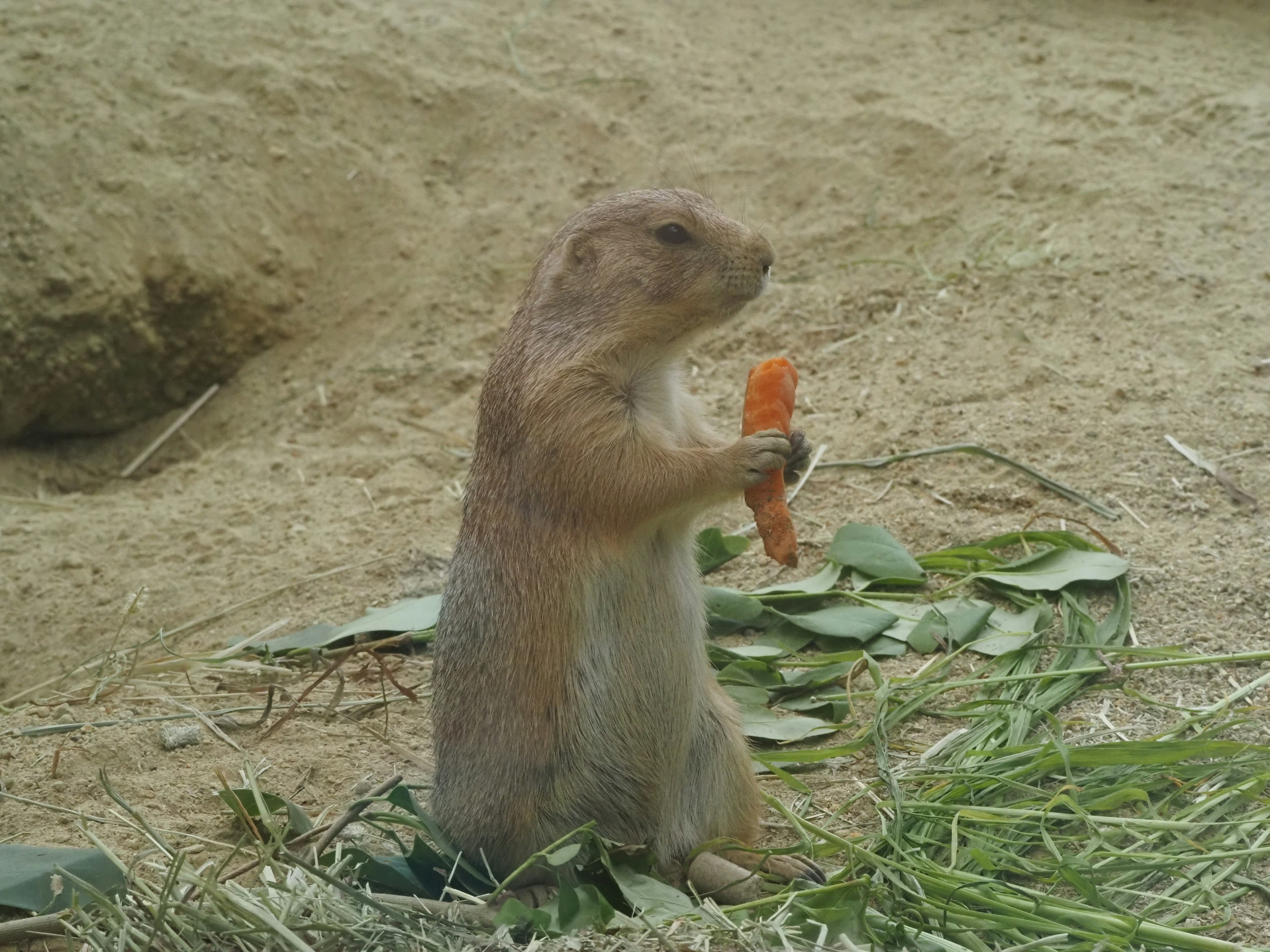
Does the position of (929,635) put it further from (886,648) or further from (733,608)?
(733,608)

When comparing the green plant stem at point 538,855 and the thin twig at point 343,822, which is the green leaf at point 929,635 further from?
the thin twig at point 343,822

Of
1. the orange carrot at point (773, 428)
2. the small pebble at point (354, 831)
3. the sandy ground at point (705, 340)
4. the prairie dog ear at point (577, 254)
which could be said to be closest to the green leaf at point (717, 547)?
the sandy ground at point (705, 340)

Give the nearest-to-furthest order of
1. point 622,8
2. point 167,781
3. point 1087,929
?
1. point 1087,929
2. point 167,781
3. point 622,8

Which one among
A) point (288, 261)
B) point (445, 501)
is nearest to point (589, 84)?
point (288, 261)

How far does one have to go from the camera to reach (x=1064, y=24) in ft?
30.9

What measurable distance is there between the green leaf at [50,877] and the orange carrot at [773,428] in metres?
2.19

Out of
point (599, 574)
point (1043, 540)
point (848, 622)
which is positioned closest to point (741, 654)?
point (848, 622)

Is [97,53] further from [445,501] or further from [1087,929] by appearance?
[1087,929]

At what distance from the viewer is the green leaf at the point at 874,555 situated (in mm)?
5242

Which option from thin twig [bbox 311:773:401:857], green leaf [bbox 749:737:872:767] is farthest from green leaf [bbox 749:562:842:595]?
thin twig [bbox 311:773:401:857]

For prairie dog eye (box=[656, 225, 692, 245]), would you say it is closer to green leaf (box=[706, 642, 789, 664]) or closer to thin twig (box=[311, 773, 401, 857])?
green leaf (box=[706, 642, 789, 664])

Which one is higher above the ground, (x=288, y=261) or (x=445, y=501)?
(x=288, y=261)

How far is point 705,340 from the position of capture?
290 inches

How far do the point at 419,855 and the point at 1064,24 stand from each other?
8.15 metres
